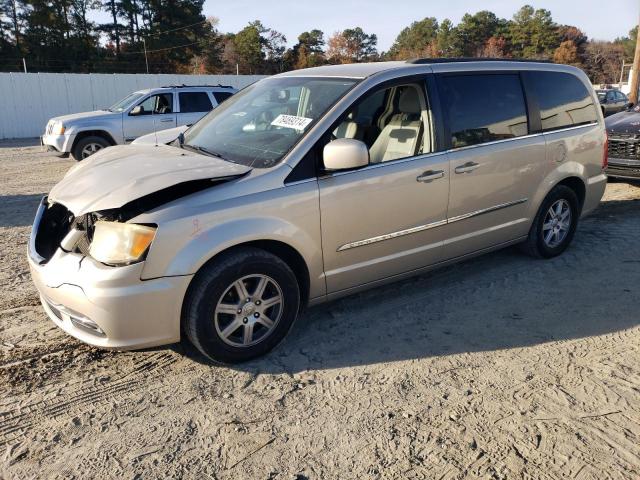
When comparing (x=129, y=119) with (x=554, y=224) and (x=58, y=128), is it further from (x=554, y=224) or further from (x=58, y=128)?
(x=554, y=224)

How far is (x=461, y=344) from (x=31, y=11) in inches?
1778

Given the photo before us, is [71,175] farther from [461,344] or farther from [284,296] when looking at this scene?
[461,344]

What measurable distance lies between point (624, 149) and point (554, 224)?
412 cm

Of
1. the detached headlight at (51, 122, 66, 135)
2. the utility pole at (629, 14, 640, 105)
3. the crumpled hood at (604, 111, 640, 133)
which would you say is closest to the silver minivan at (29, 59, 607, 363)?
the crumpled hood at (604, 111, 640, 133)

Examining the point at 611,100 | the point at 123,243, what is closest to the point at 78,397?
the point at 123,243

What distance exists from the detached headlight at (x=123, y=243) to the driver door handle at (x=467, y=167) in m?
2.42

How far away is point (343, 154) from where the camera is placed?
11.5 ft

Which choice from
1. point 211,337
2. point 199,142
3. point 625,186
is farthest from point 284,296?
point 625,186

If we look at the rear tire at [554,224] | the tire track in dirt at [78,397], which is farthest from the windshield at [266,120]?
the rear tire at [554,224]

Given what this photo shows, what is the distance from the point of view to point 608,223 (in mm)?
6734

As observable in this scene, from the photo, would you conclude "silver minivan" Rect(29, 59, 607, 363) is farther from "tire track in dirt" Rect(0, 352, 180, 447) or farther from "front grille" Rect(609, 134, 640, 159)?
"front grille" Rect(609, 134, 640, 159)

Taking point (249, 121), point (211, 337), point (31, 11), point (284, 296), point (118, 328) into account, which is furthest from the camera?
point (31, 11)

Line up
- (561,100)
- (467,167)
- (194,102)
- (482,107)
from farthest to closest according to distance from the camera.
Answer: (194,102) < (561,100) < (482,107) < (467,167)

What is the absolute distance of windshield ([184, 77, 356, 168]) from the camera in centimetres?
374
